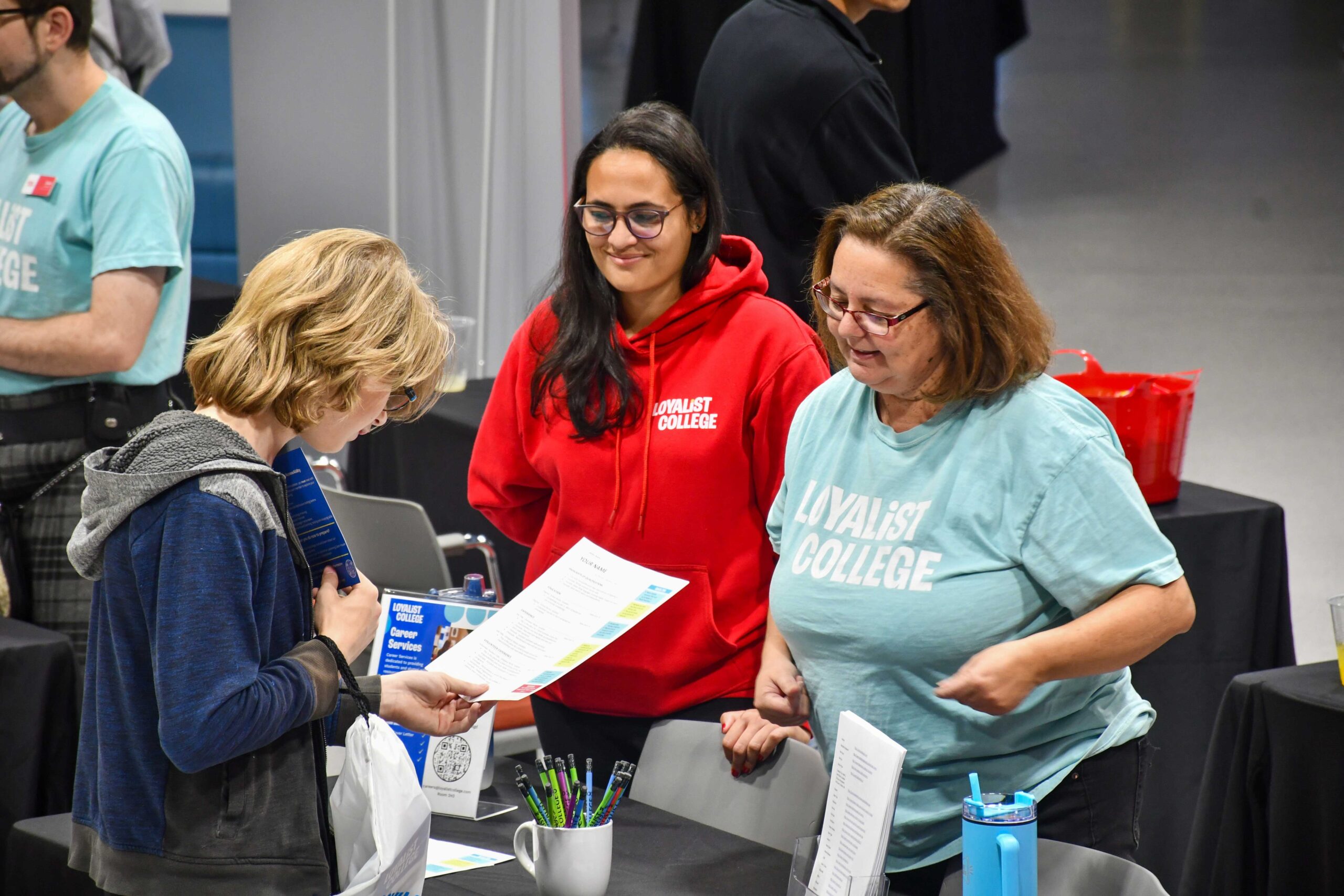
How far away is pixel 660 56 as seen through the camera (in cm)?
708

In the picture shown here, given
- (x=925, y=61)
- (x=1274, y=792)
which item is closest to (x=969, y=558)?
(x=1274, y=792)

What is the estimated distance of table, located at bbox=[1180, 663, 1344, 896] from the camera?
2.44 m

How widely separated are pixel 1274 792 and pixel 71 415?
93.9 inches

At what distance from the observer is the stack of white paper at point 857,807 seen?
144 cm

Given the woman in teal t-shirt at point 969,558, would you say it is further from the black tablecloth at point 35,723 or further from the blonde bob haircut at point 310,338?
the black tablecloth at point 35,723

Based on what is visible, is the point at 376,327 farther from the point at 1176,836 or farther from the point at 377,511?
the point at 1176,836

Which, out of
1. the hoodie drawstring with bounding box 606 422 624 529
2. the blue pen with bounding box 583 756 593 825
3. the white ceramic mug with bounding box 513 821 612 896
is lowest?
the white ceramic mug with bounding box 513 821 612 896

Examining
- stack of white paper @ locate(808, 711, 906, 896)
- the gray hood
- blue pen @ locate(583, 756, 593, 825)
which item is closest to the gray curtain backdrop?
blue pen @ locate(583, 756, 593, 825)

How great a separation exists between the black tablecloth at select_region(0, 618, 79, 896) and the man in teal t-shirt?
0.22m

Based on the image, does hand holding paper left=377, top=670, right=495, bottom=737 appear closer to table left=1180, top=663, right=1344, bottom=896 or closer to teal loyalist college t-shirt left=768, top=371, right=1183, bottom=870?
teal loyalist college t-shirt left=768, top=371, right=1183, bottom=870

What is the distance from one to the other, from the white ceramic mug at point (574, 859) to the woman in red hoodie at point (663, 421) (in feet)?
1.78

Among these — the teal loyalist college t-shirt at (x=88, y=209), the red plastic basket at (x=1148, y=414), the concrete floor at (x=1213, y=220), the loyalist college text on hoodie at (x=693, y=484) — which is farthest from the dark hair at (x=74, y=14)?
the concrete floor at (x=1213, y=220)

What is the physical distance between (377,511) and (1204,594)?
1.77 metres

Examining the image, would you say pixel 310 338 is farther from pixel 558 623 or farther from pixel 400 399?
pixel 558 623
